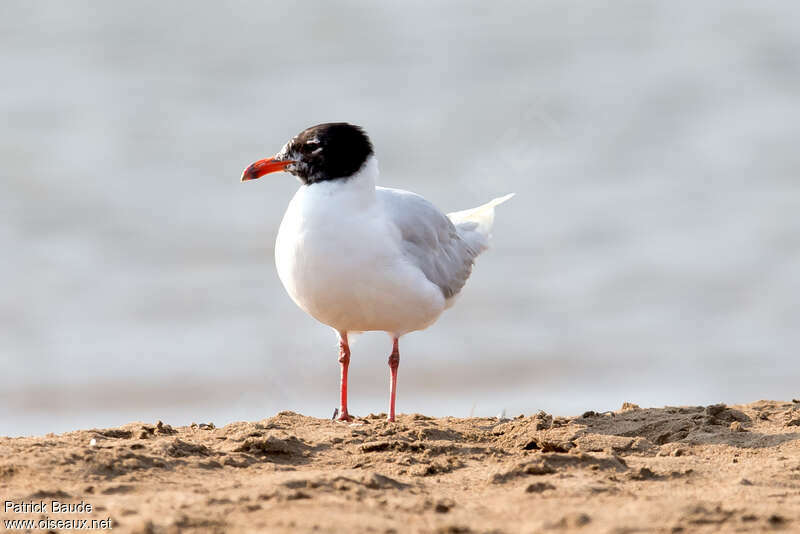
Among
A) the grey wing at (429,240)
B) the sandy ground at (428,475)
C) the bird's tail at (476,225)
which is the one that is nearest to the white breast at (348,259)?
the grey wing at (429,240)

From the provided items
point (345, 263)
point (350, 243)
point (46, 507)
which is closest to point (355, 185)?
point (350, 243)

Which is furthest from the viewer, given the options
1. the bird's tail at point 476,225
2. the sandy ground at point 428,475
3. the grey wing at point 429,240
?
the bird's tail at point 476,225

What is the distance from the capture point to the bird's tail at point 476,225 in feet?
28.7

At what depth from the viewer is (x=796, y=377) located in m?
10.4

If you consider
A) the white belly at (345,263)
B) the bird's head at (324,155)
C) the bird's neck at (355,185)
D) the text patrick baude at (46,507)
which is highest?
the bird's head at (324,155)

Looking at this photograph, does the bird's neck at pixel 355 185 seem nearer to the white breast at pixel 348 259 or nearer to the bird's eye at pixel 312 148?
the white breast at pixel 348 259

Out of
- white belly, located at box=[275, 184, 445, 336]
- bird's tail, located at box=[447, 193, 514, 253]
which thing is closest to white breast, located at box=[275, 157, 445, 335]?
white belly, located at box=[275, 184, 445, 336]

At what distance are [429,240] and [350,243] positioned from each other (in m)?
0.92

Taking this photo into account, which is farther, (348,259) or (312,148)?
(312,148)

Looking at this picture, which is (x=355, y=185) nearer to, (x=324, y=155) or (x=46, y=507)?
(x=324, y=155)

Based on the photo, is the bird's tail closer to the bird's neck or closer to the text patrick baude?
the bird's neck

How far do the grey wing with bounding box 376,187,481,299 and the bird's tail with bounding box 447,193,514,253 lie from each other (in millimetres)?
374

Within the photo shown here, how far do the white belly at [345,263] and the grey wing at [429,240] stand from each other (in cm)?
20

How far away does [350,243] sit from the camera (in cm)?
684
